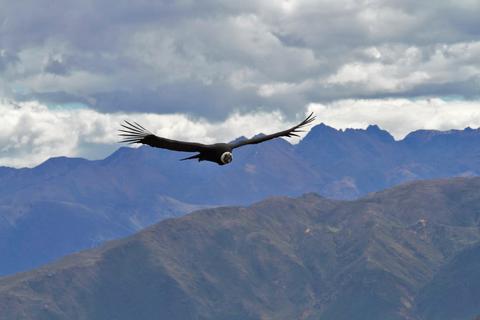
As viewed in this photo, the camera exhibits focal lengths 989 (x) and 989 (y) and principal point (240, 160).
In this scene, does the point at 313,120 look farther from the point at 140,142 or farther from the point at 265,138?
the point at 140,142

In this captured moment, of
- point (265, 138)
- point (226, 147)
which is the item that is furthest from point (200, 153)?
point (265, 138)

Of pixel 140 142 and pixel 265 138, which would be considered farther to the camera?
pixel 265 138

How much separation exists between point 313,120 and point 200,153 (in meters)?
5.73

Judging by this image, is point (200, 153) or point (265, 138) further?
point (265, 138)

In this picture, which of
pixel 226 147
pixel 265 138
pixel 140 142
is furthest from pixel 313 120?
pixel 140 142

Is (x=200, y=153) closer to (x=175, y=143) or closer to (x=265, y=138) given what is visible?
(x=175, y=143)

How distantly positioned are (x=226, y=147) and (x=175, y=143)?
2.13m

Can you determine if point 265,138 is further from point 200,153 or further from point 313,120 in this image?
point 200,153

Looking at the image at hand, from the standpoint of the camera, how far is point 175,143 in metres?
35.2

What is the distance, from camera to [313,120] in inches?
1587

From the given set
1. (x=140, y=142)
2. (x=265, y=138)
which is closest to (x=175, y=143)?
(x=140, y=142)

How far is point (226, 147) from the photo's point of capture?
119 ft

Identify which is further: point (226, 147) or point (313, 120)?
point (313, 120)
